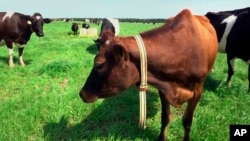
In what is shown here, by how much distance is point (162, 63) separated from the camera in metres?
3.49

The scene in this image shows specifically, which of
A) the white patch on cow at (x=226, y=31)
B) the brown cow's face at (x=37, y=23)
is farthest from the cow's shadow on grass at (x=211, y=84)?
the brown cow's face at (x=37, y=23)

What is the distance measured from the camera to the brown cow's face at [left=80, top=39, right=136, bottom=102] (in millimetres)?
3295

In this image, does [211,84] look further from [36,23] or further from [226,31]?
[36,23]

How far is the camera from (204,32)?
4004mm

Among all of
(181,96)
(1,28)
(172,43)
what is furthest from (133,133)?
(1,28)

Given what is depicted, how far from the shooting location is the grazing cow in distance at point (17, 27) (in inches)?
415

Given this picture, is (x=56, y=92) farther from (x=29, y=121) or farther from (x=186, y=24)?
(x=186, y=24)

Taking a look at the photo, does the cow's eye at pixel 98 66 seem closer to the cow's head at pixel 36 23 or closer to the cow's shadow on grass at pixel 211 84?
the cow's shadow on grass at pixel 211 84

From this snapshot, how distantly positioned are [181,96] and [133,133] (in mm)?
1347

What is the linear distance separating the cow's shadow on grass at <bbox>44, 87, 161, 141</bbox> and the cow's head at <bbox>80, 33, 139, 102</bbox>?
132cm

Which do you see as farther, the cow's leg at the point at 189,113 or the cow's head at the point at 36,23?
the cow's head at the point at 36,23

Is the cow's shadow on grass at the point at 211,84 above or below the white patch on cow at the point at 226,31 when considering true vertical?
below

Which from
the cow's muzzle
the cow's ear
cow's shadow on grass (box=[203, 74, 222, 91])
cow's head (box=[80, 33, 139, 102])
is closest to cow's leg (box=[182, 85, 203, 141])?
cow's head (box=[80, 33, 139, 102])

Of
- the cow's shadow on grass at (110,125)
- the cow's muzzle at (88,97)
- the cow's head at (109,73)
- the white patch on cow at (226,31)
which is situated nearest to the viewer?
the cow's head at (109,73)
